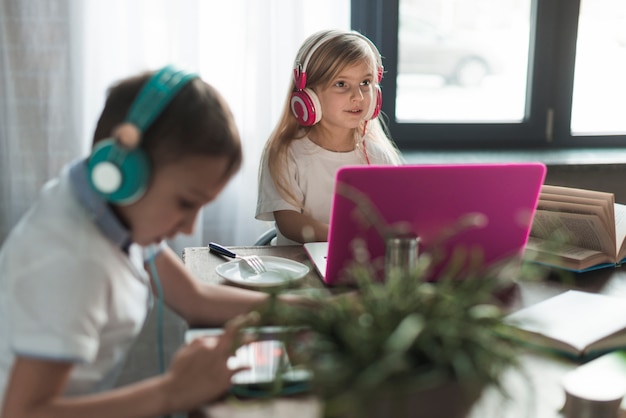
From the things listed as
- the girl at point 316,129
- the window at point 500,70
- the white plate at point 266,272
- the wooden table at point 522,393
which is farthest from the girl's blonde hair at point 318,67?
the window at point 500,70

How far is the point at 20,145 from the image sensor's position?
7.30 feet

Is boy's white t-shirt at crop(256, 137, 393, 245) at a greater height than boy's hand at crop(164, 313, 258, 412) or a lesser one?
greater

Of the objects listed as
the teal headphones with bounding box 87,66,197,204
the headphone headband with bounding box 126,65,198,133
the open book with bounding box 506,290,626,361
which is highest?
the headphone headband with bounding box 126,65,198,133

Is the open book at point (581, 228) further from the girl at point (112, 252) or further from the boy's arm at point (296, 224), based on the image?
the girl at point (112, 252)

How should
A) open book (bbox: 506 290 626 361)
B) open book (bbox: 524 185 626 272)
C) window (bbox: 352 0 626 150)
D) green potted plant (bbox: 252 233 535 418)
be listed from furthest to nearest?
window (bbox: 352 0 626 150) → open book (bbox: 524 185 626 272) → open book (bbox: 506 290 626 361) → green potted plant (bbox: 252 233 535 418)

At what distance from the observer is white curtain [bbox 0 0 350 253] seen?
219cm

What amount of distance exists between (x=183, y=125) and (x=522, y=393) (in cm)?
54

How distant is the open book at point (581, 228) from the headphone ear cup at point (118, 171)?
0.85 meters

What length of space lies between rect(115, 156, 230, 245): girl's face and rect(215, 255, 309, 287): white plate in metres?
0.33

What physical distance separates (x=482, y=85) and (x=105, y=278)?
210cm

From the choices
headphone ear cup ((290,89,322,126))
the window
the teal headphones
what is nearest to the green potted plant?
the teal headphones

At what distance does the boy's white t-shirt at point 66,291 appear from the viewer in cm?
83

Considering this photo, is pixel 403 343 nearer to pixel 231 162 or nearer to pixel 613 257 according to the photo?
pixel 231 162

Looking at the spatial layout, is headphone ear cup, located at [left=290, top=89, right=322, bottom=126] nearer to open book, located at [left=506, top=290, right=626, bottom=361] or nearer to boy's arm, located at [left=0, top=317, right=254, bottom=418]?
open book, located at [left=506, top=290, right=626, bottom=361]
